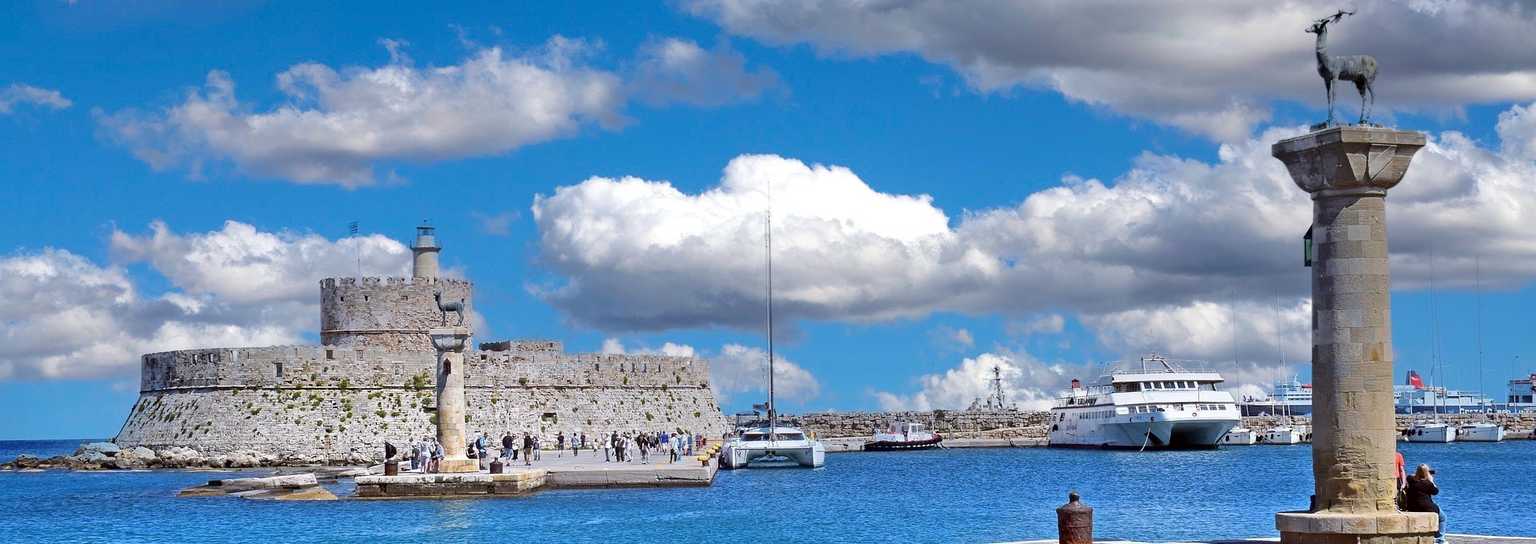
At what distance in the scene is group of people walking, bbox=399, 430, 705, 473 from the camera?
44281 millimetres

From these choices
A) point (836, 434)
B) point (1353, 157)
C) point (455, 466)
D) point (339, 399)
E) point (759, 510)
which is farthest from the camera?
point (836, 434)

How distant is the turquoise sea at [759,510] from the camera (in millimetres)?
27047

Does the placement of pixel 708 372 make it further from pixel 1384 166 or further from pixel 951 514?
pixel 1384 166

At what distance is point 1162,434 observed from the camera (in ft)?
238

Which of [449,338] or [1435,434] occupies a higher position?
[449,338]

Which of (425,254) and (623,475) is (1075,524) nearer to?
(623,475)

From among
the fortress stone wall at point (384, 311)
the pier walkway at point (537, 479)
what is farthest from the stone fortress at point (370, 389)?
the pier walkway at point (537, 479)

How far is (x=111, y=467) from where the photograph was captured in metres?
52.3

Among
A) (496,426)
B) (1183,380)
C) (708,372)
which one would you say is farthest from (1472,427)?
(496,426)

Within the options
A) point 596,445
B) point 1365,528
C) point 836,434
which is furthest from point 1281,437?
point 1365,528

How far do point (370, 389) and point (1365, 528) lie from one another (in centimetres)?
4133

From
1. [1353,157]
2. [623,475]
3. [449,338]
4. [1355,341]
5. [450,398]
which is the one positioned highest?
[1353,157]

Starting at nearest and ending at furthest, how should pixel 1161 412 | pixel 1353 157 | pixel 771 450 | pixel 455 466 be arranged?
1. pixel 1353 157
2. pixel 455 466
3. pixel 771 450
4. pixel 1161 412

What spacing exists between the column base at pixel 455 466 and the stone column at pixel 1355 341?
73.1 feet
